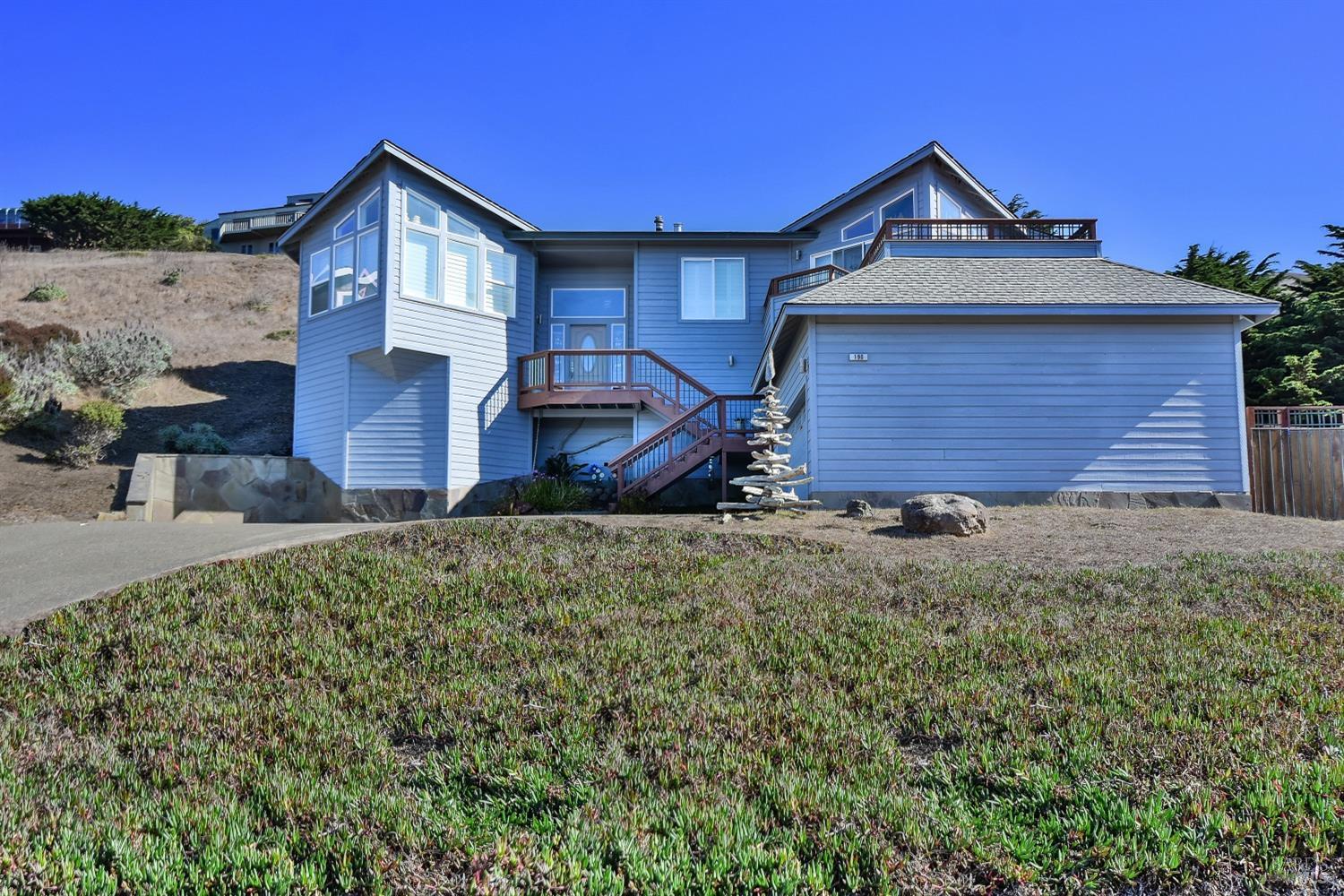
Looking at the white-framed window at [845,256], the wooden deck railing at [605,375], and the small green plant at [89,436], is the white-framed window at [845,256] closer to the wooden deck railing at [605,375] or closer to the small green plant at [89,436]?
the wooden deck railing at [605,375]

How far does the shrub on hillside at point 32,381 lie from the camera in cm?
1986

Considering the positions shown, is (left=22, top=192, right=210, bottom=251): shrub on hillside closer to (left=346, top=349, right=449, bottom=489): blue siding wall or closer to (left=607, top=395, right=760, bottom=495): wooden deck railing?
(left=346, top=349, right=449, bottom=489): blue siding wall

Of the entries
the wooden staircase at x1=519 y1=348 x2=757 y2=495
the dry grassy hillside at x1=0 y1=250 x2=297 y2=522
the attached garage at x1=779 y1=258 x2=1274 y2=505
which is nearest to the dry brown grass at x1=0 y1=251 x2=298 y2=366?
the dry grassy hillside at x1=0 y1=250 x2=297 y2=522

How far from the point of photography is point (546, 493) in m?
18.2

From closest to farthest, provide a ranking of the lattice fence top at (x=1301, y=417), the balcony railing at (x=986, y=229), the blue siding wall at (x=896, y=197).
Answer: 1. the lattice fence top at (x=1301, y=417)
2. the balcony railing at (x=986, y=229)
3. the blue siding wall at (x=896, y=197)

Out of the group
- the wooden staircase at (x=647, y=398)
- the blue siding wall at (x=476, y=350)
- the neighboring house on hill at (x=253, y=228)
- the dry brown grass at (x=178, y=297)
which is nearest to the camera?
the wooden staircase at (x=647, y=398)

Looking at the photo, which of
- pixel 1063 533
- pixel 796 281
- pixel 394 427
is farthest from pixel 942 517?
pixel 394 427

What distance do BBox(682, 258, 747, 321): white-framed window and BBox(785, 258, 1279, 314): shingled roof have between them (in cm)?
613

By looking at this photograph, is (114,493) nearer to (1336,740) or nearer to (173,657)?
(173,657)

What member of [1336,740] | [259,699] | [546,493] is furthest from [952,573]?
[546,493]

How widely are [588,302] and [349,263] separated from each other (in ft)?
18.8

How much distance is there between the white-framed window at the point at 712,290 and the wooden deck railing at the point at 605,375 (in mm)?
2440

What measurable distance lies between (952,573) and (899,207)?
14.7 m

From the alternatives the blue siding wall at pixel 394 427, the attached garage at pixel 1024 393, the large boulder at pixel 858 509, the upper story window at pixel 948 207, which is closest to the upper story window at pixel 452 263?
the blue siding wall at pixel 394 427
